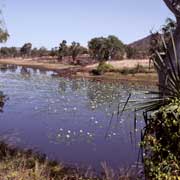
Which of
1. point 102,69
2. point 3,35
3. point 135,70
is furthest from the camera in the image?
point 102,69

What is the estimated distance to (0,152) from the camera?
1155 cm

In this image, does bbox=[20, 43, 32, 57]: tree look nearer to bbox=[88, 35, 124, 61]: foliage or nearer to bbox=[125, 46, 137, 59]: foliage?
bbox=[88, 35, 124, 61]: foliage

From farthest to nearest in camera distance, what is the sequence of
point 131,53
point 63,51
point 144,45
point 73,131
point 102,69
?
point 63,51 < point 131,53 < point 102,69 < point 144,45 < point 73,131

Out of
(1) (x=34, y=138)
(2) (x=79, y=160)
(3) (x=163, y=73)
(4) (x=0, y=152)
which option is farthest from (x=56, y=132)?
(3) (x=163, y=73)

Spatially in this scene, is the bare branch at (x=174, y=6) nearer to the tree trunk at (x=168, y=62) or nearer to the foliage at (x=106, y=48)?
→ the tree trunk at (x=168, y=62)

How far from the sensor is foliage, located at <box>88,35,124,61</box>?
9144 centimetres

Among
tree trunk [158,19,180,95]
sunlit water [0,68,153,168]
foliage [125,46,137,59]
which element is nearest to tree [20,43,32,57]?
foliage [125,46,137,59]

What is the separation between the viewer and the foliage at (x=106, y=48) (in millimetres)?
91438

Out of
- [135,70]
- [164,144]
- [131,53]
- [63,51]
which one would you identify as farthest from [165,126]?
[63,51]

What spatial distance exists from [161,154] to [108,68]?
60.5m

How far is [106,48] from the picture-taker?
303 feet

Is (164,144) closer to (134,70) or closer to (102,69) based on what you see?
(134,70)

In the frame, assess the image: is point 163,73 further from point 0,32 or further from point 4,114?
point 0,32

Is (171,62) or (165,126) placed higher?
(171,62)
